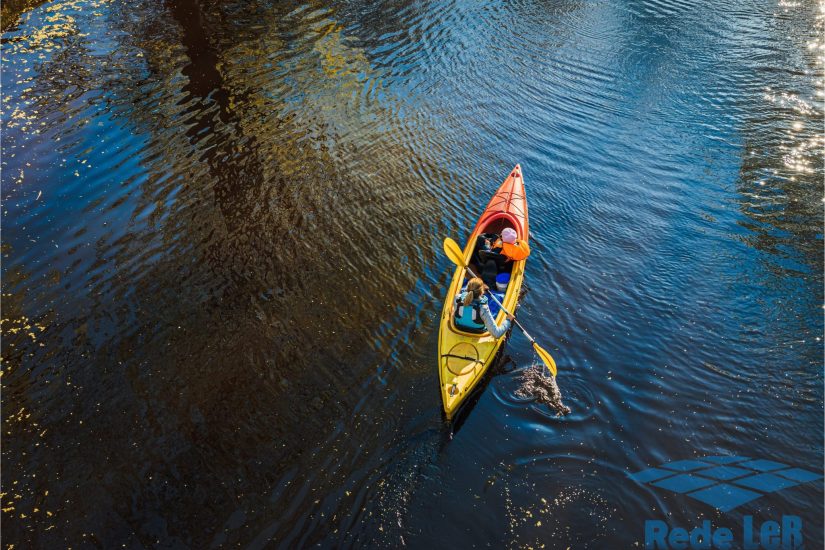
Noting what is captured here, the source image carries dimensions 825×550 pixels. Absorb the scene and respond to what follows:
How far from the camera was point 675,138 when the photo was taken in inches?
637

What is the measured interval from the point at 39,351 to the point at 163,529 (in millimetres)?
4120

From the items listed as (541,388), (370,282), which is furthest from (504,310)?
(370,282)

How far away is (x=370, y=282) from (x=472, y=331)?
2450 millimetres

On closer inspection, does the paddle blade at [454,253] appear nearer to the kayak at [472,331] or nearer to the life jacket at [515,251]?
the kayak at [472,331]

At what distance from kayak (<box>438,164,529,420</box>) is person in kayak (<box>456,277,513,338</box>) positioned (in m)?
0.19

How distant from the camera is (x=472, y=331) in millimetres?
9219

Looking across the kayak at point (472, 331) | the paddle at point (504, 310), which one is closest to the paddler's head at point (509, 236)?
the kayak at point (472, 331)

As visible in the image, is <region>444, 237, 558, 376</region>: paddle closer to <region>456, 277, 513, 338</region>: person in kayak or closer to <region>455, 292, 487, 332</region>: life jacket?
<region>456, 277, 513, 338</region>: person in kayak

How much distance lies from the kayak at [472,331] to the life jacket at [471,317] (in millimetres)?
55

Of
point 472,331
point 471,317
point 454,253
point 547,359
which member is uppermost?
point 454,253

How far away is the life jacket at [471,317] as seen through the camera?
920 centimetres

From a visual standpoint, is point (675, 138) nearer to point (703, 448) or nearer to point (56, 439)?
point (703, 448)

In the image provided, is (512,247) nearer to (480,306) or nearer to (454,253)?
(454,253)

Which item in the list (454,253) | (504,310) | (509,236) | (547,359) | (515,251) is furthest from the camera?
(509,236)
